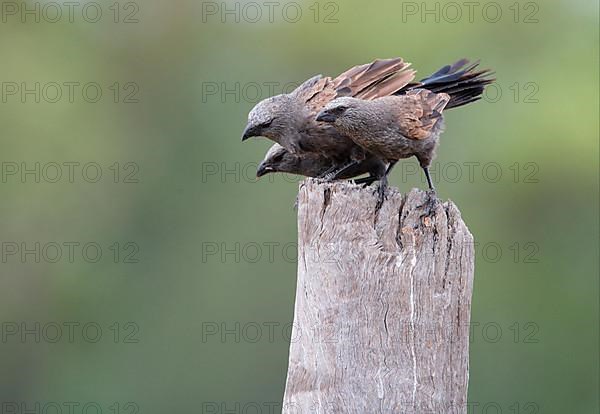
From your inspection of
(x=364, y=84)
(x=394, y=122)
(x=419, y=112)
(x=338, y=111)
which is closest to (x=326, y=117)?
(x=338, y=111)

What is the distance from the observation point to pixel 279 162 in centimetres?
662

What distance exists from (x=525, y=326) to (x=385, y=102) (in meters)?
8.33

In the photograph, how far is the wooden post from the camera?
4629 millimetres

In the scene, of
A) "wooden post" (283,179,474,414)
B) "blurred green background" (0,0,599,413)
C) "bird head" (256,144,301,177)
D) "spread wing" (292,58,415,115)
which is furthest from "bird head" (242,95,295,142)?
"blurred green background" (0,0,599,413)

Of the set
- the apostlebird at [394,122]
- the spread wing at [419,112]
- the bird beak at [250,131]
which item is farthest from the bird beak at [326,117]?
the bird beak at [250,131]

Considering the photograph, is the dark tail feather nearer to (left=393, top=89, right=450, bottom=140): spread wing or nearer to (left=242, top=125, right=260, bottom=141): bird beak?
(left=393, top=89, right=450, bottom=140): spread wing

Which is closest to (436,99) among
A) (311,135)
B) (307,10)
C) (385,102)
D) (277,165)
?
(385,102)

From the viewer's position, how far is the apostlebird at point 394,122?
18.0ft

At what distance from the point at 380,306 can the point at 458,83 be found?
2.11 m

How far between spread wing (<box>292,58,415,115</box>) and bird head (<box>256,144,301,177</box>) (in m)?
0.51

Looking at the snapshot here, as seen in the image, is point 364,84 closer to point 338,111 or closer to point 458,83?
point 458,83

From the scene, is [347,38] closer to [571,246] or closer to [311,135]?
[571,246]

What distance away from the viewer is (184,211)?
47.5 feet

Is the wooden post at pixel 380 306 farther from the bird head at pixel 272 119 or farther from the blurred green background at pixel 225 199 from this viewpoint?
the blurred green background at pixel 225 199
